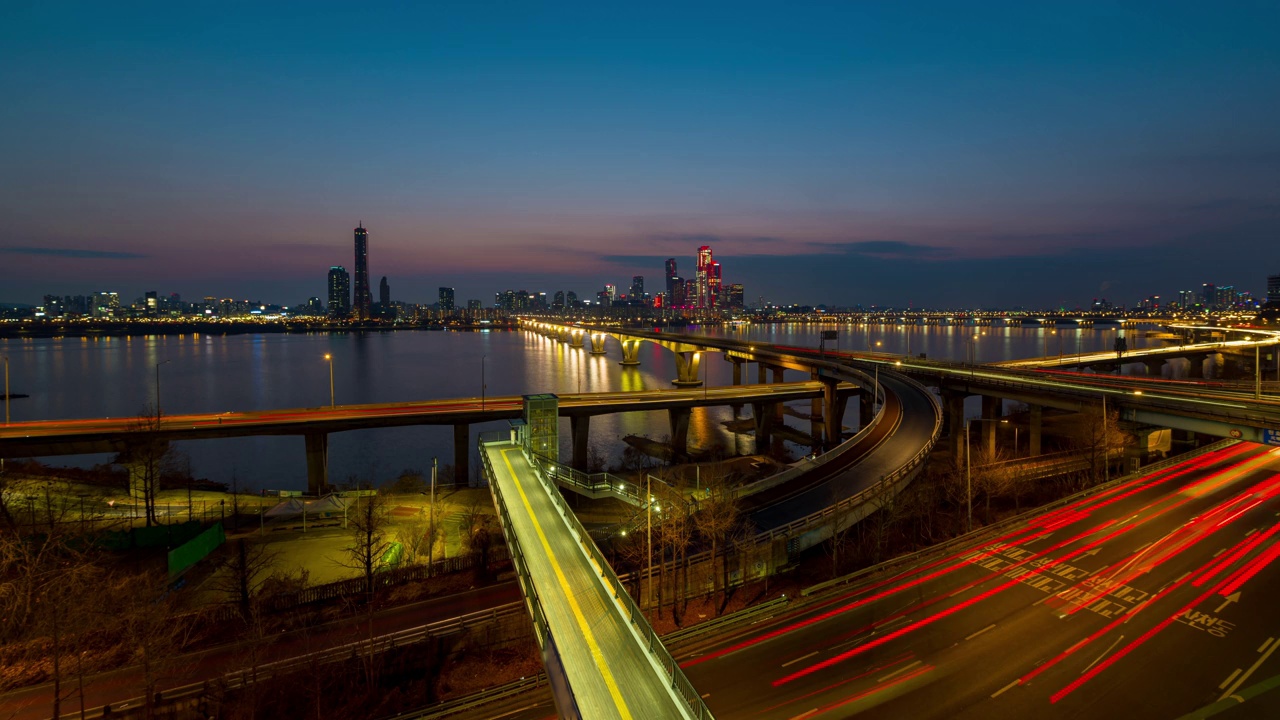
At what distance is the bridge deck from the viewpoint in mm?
10578

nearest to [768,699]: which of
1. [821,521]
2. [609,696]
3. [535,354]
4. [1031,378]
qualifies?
[609,696]

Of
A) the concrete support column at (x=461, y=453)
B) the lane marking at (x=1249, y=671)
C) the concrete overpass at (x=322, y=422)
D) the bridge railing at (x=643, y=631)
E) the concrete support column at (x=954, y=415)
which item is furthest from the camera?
the concrete support column at (x=954, y=415)

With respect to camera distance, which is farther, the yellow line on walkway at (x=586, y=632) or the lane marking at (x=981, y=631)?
the lane marking at (x=981, y=631)

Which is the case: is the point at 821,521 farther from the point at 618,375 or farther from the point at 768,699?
the point at 618,375

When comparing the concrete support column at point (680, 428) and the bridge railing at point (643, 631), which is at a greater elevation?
the bridge railing at point (643, 631)

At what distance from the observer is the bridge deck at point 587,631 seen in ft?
34.7

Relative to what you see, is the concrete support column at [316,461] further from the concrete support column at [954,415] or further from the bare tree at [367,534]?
the concrete support column at [954,415]

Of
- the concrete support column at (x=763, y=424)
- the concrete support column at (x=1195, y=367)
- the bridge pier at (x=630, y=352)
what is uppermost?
the bridge pier at (x=630, y=352)

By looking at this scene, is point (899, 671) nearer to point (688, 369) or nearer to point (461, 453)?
point (461, 453)

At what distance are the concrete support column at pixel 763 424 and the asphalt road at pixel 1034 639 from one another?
3362 cm

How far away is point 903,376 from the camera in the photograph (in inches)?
2189

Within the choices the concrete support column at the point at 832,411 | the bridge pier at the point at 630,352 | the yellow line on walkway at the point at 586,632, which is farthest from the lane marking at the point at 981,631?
the bridge pier at the point at 630,352

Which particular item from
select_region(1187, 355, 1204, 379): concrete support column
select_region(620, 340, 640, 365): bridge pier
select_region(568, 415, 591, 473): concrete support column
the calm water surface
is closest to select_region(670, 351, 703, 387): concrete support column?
the calm water surface

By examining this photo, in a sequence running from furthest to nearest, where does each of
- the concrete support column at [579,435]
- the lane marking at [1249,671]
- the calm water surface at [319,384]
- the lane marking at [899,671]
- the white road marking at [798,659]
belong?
the calm water surface at [319,384] → the concrete support column at [579,435] → the white road marking at [798,659] → the lane marking at [899,671] → the lane marking at [1249,671]
